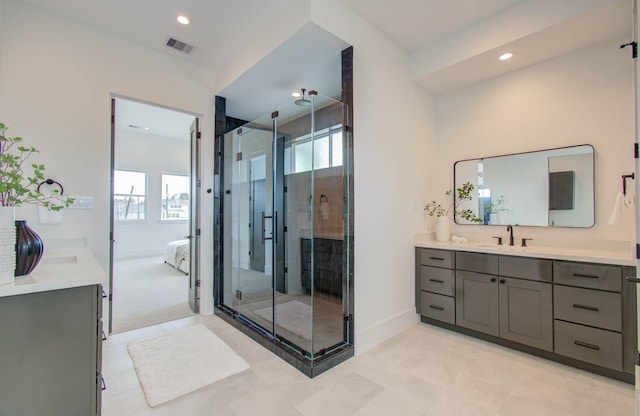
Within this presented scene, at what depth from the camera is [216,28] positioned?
8.86 ft

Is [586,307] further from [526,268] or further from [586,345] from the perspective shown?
[526,268]

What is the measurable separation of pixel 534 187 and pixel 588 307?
124 centimetres

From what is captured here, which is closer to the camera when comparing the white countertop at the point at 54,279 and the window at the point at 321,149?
the white countertop at the point at 54,279

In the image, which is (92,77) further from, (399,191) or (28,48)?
(399,191)

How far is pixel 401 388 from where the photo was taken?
198cm

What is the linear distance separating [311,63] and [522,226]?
9.16 feet

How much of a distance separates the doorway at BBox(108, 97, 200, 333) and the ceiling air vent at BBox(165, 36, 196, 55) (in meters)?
1.85

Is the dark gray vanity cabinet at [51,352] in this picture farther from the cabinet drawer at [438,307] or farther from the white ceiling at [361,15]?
the cabinet drawer at [438,307]

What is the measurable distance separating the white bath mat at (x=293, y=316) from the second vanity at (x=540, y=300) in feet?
4.26

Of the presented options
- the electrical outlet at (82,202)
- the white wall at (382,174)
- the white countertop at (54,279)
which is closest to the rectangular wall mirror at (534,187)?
the white wall at (382,174)

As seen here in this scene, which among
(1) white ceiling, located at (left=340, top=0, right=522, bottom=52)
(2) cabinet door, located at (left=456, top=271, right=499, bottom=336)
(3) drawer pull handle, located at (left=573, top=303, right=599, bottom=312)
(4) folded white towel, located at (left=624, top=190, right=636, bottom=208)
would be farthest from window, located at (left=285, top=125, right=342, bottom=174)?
(4) folded white towel, located at (left=624, top=190, right=636, bottom=208)

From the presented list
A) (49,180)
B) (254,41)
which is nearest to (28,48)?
(49,180)

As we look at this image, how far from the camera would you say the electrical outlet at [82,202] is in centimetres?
263

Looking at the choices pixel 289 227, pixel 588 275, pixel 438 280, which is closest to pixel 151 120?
pixel 289 227
